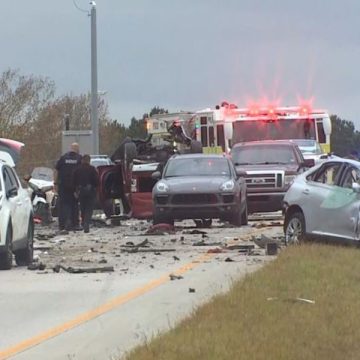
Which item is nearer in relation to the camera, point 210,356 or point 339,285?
point 210,356

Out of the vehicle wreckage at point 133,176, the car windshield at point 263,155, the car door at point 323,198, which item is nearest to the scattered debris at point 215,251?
the car door at point 323,198

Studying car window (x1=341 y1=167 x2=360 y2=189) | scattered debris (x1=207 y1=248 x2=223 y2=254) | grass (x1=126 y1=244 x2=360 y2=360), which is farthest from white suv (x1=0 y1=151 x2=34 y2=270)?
car window (x1=341 y1=167 x2=360 y2=189)

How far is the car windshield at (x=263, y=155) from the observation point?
75.1 feet

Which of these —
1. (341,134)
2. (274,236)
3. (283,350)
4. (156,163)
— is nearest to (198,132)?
(156,163)

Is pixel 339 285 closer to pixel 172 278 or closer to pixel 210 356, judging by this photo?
pixel 172 278

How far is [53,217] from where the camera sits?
2456cm

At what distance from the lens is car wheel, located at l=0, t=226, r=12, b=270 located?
13344mm

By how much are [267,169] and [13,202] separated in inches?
→ 372

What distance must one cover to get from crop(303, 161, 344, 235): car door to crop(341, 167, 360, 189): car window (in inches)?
5.2

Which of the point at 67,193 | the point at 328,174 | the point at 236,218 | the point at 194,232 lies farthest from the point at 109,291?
the point at 67,193

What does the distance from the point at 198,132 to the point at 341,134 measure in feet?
251

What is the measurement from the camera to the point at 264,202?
878 inches

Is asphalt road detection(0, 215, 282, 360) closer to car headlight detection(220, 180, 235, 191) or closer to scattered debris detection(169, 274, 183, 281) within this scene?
scattered debris detection(169, 274, 183, 281)

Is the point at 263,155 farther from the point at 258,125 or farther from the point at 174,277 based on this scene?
the point at 174,277
